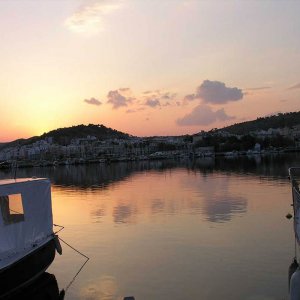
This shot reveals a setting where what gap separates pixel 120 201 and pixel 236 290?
32.0m

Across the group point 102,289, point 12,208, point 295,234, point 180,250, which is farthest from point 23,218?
point 295,234

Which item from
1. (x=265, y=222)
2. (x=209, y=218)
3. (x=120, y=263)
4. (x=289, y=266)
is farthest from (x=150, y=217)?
(x=289, y=266)

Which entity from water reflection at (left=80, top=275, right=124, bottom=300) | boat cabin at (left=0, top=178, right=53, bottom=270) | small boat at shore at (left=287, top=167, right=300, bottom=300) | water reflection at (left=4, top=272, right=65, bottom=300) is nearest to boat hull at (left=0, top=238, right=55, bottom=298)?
boat cabin at (left=0, top=178, right=53, bottom=270)

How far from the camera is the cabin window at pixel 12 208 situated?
17.5 m

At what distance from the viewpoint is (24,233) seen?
59.0 feet

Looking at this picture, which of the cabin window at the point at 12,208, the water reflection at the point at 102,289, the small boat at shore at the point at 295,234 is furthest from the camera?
the cabin window at the point at 12,208

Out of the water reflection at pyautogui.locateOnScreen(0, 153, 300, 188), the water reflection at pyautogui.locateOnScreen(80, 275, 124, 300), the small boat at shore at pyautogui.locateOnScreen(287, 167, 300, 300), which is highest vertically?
the small boat at shore at pyautogui.locateOnScreen(287, 167, 300, 300)

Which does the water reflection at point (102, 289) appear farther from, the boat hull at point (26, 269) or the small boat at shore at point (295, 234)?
the small boat at shore at point (295, 234)

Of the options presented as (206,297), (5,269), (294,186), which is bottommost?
(206,297)

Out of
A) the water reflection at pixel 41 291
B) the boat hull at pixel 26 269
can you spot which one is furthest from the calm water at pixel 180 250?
the boat hull at pixel 26 269

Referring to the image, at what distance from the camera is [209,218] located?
33.3m

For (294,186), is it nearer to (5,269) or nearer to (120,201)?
(5,269)

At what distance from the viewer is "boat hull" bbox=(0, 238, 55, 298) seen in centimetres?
1628

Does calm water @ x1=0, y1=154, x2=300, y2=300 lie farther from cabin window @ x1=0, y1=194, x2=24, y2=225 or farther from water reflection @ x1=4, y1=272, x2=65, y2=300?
cabin window @ x1=0, y1=194, x2=24, y2=225
